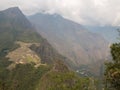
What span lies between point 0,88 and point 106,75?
47.4 metres

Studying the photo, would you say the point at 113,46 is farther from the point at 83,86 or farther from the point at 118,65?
the point at 83,86

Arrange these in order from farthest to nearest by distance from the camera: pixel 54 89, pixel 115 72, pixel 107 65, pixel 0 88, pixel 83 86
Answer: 1. pixel 54 89
2. pixel 83 86
3. pixel 0 88
4. pixel 107 65
5. pixel 115 72

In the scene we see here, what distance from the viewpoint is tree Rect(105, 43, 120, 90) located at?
223 ft

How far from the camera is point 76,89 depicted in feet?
389

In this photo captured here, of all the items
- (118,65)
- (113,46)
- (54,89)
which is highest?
(113,46)

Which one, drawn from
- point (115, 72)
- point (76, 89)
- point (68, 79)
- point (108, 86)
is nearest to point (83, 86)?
point (76, 89)

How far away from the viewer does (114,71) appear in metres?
68.2

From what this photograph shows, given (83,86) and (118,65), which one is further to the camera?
(83,86)

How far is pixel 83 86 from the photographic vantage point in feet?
418

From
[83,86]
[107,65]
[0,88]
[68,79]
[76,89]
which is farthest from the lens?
[68,79]

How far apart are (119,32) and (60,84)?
298 ft

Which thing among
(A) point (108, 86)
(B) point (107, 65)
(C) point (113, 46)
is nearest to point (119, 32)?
(C) point (113, 46)

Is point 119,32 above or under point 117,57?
above

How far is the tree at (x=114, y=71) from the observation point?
67.9 m
